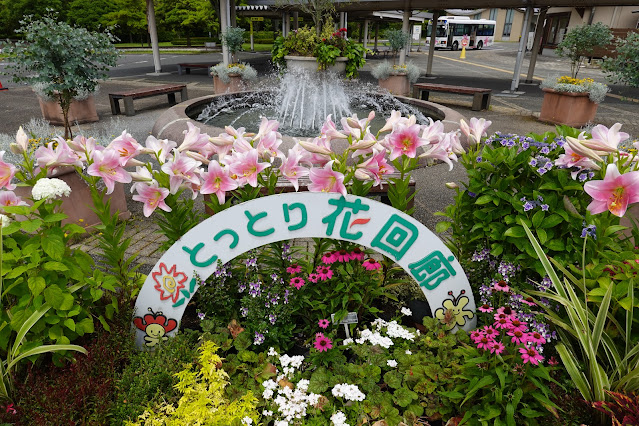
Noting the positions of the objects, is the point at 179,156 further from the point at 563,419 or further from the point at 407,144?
the point at 563,419

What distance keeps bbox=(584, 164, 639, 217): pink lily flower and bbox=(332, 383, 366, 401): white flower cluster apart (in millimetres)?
1281

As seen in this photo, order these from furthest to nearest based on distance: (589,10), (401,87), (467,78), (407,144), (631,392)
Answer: (589,10), (467,78), (401,87), (407,144), (631,392)

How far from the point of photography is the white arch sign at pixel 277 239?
194 centimetres

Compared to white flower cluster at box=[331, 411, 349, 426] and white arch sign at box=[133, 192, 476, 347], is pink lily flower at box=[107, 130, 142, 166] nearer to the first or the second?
white arch sign at box=[133, 192, 476, 347]

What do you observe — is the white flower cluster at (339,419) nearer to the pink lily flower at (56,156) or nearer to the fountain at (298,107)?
the pink lily flower at (56,156)

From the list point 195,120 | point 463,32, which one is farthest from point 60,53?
point 463,32

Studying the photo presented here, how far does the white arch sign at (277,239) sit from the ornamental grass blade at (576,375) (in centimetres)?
60

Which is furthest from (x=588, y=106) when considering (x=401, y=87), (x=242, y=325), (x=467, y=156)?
(x=242, y=325)

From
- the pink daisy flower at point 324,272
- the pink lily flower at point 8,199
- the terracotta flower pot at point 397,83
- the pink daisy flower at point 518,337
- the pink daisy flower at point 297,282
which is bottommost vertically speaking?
the pink daisy flower at point 297,282

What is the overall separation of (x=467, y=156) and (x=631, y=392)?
1325 millimetres

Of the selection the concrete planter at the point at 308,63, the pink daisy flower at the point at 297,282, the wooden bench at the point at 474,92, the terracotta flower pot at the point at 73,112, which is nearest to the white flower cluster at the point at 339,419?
the pink daisy flower at the point at 297,282

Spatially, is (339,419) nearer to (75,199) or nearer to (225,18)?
(75,199)

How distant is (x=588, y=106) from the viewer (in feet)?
27.3

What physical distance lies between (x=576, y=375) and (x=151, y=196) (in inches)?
79.7
